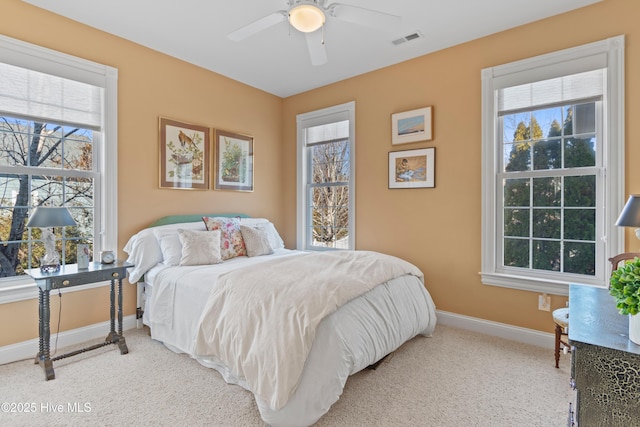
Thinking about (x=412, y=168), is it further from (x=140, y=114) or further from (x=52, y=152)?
(x=52, y=152)

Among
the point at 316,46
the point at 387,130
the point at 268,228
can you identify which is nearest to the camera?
the point at 316,46

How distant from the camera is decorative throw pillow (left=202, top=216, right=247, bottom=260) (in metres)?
3.31

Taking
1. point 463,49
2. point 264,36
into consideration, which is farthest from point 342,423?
point 463,49

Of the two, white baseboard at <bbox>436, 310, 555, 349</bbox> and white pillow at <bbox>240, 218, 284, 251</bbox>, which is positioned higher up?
white pillow at <bbox>240, 218, 284, 251</bbox>

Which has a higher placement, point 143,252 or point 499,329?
point 143,252

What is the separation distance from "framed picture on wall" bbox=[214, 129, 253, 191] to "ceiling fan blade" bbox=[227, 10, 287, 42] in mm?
1752

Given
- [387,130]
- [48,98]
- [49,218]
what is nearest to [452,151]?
[387,130]

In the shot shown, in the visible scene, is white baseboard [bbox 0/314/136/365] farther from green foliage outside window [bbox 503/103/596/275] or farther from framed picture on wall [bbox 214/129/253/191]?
green foliage outside window [bbox 503/103/596/275]

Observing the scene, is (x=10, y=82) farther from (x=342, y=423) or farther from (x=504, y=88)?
(x=504, y=88)

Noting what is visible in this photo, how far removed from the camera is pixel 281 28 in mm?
2951

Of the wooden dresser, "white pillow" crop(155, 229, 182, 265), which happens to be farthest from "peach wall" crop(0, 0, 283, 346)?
the wooden dresser

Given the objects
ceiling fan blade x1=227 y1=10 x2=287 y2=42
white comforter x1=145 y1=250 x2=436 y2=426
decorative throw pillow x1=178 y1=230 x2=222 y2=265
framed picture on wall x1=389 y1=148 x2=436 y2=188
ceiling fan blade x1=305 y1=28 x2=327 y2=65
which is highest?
ceiling fan blade x1=227 y1=10 x2=287 y2=42

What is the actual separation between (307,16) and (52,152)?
2.52 meters

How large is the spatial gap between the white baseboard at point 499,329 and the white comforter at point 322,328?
493mm
